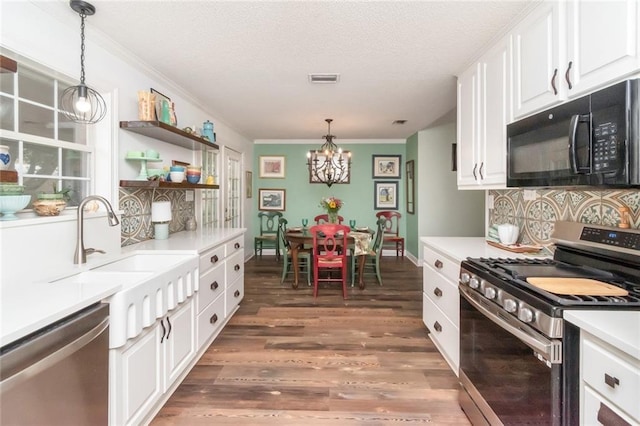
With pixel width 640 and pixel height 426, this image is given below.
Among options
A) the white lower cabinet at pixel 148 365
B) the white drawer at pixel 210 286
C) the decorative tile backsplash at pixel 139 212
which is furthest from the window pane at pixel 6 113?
the white drawer at pixel 210 286

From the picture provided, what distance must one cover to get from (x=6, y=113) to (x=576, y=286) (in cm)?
278

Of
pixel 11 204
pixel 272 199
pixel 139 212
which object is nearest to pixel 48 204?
pixel 11 204

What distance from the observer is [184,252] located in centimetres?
220

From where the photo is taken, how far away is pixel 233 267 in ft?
10.1

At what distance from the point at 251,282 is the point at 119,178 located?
2490mm

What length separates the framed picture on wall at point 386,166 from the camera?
6.22 metres

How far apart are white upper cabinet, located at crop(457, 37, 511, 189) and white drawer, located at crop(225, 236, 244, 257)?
218 centimetres

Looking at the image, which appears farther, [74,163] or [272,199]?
[272,199]

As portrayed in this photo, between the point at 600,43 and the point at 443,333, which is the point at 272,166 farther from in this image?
the point at 600,43

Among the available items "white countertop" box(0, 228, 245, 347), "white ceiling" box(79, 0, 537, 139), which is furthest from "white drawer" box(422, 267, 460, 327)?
"white countertop" box(0, 228, 245, 347)

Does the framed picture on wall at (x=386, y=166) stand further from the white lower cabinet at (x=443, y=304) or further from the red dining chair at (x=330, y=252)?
the white lower cabinet at (x=443, y=304)

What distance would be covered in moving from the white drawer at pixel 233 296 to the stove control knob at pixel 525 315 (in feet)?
7.90

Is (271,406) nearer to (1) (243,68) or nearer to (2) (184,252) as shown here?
(2) (184,252)

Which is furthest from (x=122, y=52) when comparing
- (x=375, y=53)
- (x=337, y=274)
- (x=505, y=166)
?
(x=337, y=274)
